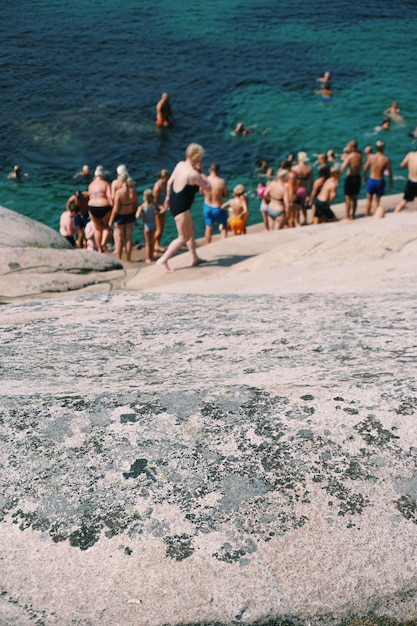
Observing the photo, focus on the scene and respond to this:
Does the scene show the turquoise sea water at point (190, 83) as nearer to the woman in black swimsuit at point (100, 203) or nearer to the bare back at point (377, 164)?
the bare back at point (377, 164)

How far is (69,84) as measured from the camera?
28547 mm

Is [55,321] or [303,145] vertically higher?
[55,321]

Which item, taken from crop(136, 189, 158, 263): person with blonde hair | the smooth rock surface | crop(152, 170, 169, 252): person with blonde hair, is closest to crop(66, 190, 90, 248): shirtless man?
crop(152, 170, 169, 252): person with blonde hair

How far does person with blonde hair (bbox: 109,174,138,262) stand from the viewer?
38.7ft

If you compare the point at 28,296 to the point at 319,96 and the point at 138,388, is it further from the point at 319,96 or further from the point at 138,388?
the point at 319,96

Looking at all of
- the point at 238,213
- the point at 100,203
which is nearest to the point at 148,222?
the point at 100,203

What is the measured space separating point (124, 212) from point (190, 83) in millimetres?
18956

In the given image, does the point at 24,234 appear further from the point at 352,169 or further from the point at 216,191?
the point at 352,169

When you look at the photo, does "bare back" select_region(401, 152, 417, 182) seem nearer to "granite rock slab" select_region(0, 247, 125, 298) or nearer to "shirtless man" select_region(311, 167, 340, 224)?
"shirtless man" select_region(311, 167, 340, 224)

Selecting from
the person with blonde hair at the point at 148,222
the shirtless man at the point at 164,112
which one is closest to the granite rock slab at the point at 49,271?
the person with blonde hair at the point at 148,222

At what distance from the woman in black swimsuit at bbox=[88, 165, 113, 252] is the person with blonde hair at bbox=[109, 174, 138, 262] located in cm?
35

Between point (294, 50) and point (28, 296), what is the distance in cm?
2851

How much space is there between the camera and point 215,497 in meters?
2.09

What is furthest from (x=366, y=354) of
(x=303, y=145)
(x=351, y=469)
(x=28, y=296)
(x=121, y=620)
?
(x=303, y=145)
